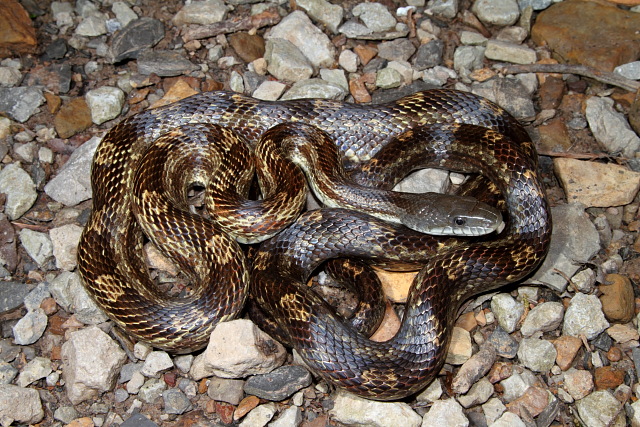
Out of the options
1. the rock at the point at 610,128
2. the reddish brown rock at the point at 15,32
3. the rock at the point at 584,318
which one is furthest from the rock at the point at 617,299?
the reddish brown rock at the point at 15,32

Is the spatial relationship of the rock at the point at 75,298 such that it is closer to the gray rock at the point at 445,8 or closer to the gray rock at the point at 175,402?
the gray rock at the point at 175,402

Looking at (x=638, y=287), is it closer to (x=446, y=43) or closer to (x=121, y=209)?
(x=446, y=43)

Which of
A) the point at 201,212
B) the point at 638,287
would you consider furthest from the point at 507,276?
the point at 201,212

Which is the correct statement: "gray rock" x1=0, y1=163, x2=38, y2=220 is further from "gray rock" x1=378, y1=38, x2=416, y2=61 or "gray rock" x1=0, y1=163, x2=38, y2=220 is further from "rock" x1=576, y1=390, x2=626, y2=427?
"rock" x1=576, y1=390, x2=626, y2=427

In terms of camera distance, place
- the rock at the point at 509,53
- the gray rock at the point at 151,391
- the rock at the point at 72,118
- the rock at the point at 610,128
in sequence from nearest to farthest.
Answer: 1. the gray rock at the point at 151,391
2. the rock at the point at 610,128
3. the rock at the point at 72,118
4. the rock at the point at 509,53

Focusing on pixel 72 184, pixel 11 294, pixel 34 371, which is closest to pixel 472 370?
pixel 34 371

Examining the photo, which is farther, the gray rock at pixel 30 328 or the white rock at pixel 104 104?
the white rock at pixel 104 104

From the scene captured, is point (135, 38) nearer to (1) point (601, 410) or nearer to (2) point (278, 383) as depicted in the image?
(2) point (278, 383)
